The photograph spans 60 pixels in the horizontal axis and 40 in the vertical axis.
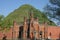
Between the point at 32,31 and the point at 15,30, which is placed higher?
the point at 15,30

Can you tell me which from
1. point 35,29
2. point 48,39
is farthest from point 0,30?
point 48,39

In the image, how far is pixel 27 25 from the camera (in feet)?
197

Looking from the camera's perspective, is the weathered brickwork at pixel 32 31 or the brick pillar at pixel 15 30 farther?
the brick pillar at pixel 15 30

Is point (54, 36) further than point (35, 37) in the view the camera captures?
Yes

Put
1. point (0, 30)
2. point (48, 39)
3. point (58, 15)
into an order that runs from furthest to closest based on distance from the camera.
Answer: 1. point (48, 39)
2. point (0, 30)
3. point (58, 15)

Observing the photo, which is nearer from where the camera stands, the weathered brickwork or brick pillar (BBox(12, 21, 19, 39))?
the weathered brickwork

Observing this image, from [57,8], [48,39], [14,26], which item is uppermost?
[57,8]

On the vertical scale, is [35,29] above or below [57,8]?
below

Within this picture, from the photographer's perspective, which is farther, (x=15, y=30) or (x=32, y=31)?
(x=15, y=30)

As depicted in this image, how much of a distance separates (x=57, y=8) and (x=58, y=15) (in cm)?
118

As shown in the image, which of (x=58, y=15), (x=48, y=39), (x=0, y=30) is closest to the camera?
(x=58, y=15)

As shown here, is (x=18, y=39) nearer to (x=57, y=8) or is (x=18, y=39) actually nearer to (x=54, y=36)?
(x=54, y=36)

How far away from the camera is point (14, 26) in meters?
60.7

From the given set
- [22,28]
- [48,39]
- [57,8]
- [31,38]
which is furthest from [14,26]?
[57,8]
